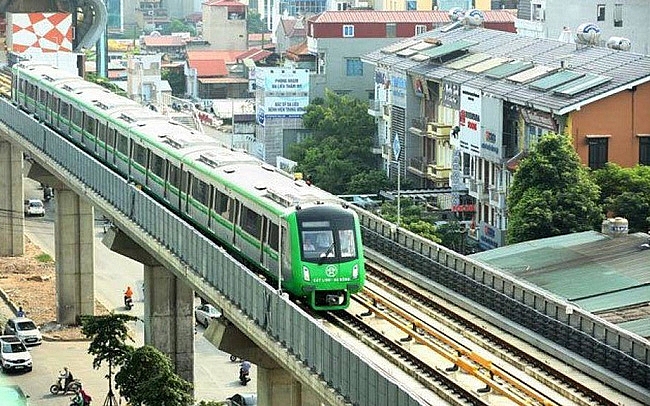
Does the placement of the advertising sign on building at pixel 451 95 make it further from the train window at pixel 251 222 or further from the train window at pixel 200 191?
the train window at pixel 251 222

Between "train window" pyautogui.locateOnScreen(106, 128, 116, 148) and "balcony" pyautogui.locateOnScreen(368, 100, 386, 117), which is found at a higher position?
"train window" pyautogui.locateOnScreen(106, 128, 116, 148)

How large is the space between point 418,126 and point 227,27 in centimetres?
9577

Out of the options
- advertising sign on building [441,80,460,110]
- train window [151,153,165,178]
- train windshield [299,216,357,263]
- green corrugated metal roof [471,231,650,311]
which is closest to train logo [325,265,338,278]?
train windshield [299,216,357,263]

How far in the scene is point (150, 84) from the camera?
408ft

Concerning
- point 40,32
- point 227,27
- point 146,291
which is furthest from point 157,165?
point 227,27

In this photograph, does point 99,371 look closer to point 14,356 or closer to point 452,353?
point 14,356

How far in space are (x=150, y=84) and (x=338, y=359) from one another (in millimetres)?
94852

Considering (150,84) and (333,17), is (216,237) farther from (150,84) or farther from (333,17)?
(150,84)

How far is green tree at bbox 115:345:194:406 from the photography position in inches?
1832

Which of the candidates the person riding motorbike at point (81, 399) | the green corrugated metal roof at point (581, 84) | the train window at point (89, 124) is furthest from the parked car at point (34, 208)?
the person riding motorbike at point (81, 399)

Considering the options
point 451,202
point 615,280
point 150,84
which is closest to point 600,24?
point 451,202

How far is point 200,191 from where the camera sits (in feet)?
152

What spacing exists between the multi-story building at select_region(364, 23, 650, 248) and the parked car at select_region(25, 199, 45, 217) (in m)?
19.2

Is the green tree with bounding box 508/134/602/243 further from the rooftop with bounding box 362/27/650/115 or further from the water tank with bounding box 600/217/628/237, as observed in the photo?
the water tank with bounding box 600/217/628/237
